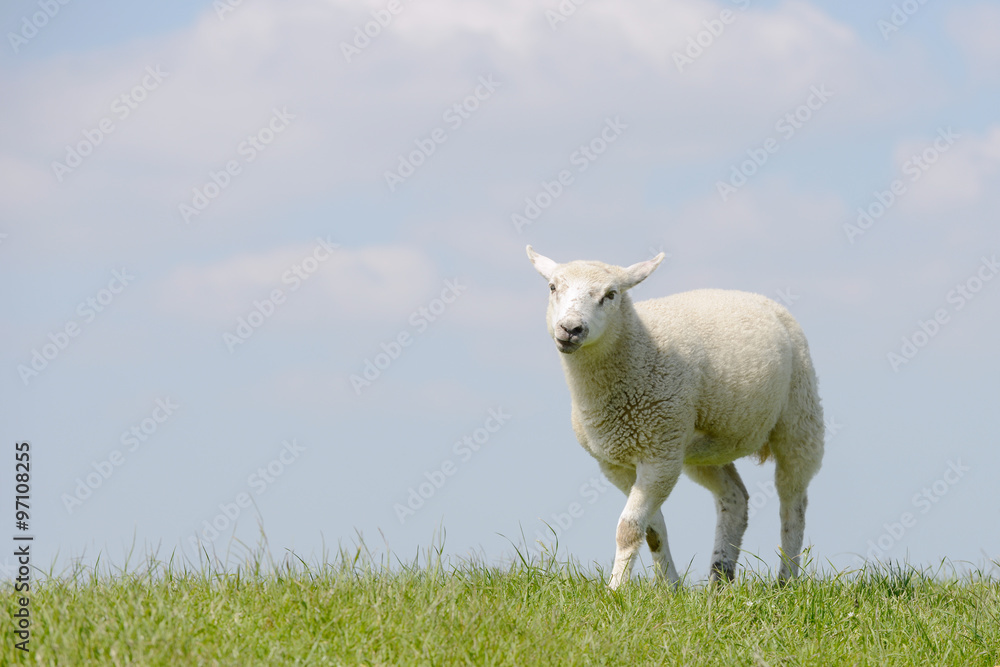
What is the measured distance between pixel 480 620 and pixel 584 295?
291 cm

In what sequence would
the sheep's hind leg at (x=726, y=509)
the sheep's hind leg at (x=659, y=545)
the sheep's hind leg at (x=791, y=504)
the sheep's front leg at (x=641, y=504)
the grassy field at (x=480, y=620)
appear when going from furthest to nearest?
the sheep's hind leg at (x=791, y=504), the sheep's hind leg at (x=726, y=509), the sheep's hind leg at (x=659, y=545), the sheep's front leg at (x=641, y=504), the grassy field at (x=480, y=620)

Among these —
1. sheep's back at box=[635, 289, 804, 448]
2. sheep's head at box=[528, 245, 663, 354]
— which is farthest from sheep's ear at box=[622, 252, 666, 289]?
sheep's back at box=[635, 289, 804, 448]

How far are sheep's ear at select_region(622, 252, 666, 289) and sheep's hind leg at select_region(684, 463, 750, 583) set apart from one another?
2304mm

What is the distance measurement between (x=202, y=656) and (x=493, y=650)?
131cm

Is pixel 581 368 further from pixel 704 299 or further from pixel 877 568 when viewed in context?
pixel 877 568

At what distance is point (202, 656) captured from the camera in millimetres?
4270

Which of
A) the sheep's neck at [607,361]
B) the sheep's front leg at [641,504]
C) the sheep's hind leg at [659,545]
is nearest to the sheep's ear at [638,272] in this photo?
the sheep's neck at [607,361]

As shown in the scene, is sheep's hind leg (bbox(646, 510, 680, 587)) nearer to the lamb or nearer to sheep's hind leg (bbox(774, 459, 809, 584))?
the lamb

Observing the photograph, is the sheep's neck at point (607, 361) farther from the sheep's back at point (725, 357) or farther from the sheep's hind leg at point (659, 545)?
the sheep's hind leg at point (659, 545)

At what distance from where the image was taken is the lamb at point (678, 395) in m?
7.44

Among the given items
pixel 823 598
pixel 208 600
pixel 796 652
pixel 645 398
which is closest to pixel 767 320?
pixel 645 398

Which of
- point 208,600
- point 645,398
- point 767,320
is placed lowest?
point 208,600

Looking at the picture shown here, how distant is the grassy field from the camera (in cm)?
445

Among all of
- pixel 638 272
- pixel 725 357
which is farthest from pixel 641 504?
pixel 638 272
